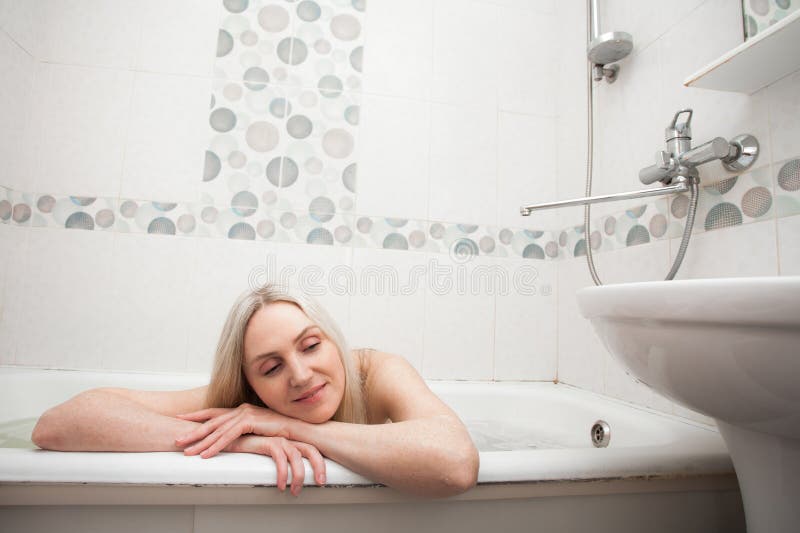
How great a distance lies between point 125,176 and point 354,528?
1341 millimetres

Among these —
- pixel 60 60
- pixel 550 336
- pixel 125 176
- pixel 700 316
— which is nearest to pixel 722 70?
pixel 700 316

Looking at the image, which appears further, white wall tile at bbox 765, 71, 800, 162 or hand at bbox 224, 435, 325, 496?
white wall tile at bbox 765, 71, 800, 162

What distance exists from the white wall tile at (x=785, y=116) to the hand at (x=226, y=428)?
108cm

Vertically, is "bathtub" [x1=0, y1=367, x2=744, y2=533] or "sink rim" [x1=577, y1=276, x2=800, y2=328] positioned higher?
"sink rim" [x1=577, y1=276, x2=800, y2=328]

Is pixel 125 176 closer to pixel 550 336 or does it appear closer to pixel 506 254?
pixel 506 254

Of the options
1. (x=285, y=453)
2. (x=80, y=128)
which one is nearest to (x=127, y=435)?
(x=285, y=453)

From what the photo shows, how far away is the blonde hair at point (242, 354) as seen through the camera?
84 centimetres

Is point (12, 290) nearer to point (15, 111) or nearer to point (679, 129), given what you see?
point (15, 111)

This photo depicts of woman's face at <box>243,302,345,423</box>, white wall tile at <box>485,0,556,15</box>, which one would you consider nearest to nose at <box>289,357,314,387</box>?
woman's face at <box>243,302,345,423</box>

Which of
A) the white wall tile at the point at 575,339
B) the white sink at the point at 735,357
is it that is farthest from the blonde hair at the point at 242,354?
the white wall tile at the point at 575,339

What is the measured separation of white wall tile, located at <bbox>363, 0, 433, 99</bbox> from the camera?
1.60m

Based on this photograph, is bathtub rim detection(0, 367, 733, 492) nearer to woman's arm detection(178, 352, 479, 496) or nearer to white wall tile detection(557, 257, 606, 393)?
woman's arm detection(178, 352, 479, 496)

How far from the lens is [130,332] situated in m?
1.40

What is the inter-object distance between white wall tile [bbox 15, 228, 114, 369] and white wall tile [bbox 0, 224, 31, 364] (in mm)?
11
